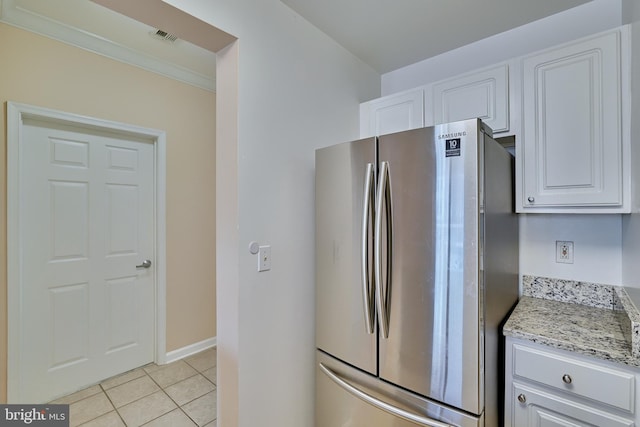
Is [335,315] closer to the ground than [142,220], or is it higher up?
closer to the ground

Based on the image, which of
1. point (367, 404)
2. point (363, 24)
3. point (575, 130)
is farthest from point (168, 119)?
point (575, 130)

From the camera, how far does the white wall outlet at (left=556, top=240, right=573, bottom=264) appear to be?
5.29 ft

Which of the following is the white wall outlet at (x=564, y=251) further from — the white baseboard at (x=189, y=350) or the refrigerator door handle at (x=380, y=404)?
the white baseboard at (x=189, y=350)

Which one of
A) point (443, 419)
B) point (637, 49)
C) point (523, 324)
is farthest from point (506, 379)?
point (637, 49)

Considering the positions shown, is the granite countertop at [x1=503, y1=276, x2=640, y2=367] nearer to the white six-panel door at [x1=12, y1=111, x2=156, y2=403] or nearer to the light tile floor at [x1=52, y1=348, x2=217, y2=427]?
the light tile floor at [x1=52, y1=348, x2=217, y2=427]

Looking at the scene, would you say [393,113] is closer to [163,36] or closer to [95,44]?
[163,36]

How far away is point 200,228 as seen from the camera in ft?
9.50

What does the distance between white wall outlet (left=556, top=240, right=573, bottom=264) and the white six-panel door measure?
3061 millimetres

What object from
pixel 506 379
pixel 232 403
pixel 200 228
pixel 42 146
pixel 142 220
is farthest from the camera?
pixel 200 228

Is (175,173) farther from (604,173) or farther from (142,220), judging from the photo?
(604,173)

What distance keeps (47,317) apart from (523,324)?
302cm

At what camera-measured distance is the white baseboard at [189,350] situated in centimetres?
266

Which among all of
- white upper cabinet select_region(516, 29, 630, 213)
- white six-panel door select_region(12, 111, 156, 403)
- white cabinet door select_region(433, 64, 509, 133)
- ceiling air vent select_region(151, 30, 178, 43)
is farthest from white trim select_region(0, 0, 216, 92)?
white upper cabinet select_region(516, 29, 630, 213)

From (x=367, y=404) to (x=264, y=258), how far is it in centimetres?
85
